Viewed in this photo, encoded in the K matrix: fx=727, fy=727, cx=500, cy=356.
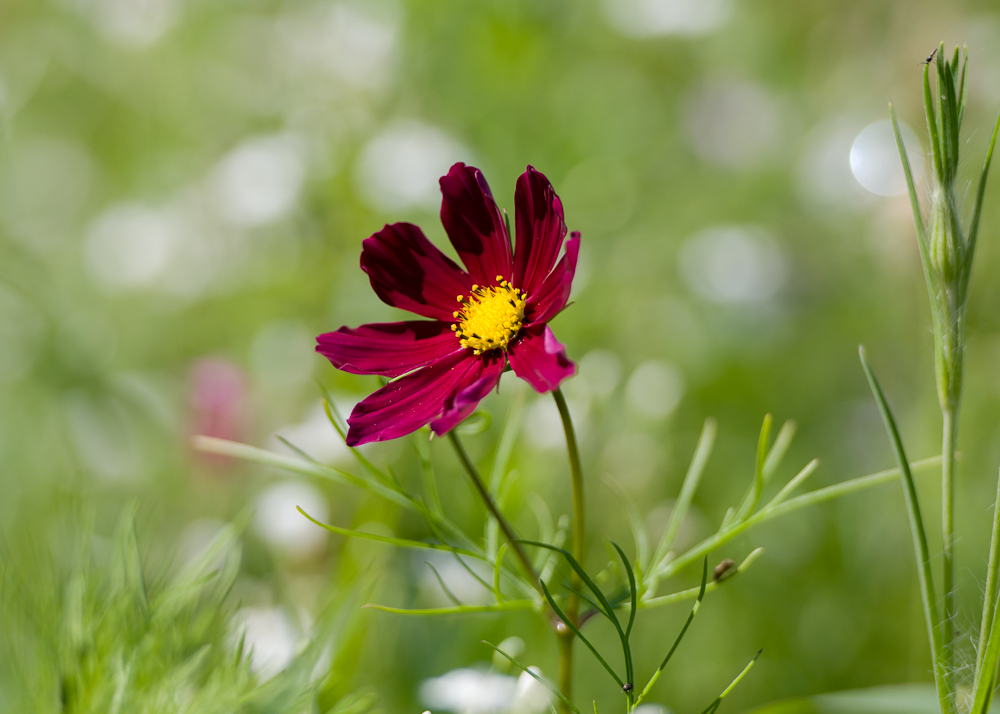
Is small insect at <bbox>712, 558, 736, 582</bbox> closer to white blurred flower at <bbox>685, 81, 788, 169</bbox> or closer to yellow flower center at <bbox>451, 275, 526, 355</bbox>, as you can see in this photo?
yellow flower center at <bbox>451, 275, 526, 355</bbox>

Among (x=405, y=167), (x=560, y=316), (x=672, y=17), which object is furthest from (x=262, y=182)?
(x=672, y=17)

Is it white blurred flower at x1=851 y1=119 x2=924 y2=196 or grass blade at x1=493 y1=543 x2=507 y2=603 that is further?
white blurred flower at x1=851 y1=119 x2=924 y2=196

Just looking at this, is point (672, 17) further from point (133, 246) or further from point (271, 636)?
point (271, 636)

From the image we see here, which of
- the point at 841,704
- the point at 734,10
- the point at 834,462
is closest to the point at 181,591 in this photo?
the point at 841,704

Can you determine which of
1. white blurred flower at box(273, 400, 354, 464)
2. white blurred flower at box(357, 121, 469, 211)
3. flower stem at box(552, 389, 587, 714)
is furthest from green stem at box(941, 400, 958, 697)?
white blurred flower at box(357, 121, 469, 211)

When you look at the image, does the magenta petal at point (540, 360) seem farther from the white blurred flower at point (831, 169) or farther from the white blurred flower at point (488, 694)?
the white blurred flower at point (831, 169)

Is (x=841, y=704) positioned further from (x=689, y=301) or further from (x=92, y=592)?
(x=689, y=301)

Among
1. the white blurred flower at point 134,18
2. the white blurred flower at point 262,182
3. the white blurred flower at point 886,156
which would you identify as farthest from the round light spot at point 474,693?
the white blurred flower at point 134,18
